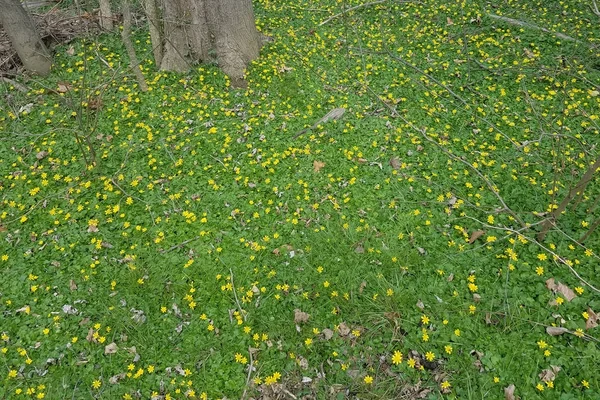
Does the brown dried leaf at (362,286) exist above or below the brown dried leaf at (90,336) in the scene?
below

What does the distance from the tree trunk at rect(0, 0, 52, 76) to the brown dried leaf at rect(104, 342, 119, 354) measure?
4473 mm

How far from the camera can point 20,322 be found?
337cm

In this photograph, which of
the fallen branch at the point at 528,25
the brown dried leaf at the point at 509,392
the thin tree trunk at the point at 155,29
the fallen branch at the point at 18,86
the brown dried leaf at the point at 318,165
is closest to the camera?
the brown dried leaf at the point at 509,392

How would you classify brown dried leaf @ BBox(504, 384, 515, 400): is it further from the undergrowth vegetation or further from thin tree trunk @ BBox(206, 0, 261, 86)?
thin tree trunk @ BBox(206, 0, 261, 86)

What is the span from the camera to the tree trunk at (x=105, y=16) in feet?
21.1

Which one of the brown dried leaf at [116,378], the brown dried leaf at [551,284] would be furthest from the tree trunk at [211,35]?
the brown dried leaf at [551,284]

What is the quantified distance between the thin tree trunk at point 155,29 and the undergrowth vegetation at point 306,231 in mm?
272

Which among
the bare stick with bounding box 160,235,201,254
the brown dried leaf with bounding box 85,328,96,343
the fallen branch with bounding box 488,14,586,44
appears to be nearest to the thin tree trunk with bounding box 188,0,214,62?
the bare stick with bounding box 160,235,201,254

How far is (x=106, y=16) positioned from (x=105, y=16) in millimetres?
17

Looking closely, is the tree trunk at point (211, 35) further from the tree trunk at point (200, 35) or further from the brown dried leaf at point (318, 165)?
the brown dried leaf at point (318, 165)

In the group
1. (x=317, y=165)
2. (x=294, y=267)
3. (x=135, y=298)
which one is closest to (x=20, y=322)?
(x=135, y=298)

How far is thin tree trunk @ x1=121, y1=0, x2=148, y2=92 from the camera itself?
489 centimetres

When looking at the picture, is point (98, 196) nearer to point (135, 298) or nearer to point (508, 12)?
point (135, 298)

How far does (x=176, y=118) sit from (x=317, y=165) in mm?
1997
